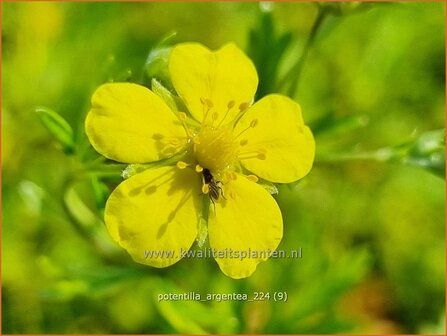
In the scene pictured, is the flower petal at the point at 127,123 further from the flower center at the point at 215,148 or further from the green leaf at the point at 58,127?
the green leaf at the point at 58,127

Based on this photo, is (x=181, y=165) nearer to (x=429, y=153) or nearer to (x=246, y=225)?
(x=246, y=225)

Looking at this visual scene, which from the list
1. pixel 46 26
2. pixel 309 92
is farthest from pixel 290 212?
pixel 46 26

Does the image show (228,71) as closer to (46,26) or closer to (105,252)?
(105,252)

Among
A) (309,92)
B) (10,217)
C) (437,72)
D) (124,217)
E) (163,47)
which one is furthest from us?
(437,72)

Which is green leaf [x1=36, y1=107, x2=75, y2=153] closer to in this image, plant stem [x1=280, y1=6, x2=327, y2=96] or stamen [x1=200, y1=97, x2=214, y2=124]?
stamen [x1=200, y1=97, x2=214, y2=124]

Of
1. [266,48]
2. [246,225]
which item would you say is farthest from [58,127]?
[266,48]

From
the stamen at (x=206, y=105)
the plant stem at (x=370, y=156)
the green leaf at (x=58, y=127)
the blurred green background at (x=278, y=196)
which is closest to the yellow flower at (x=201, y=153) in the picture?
the stamen at (x=206, y=105)
